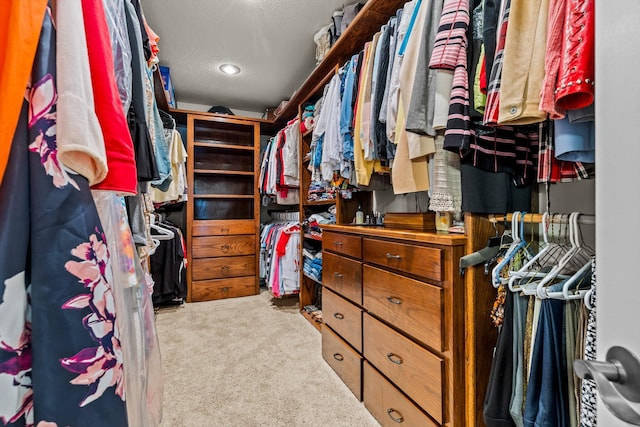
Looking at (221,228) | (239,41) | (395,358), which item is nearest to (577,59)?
(395,358)

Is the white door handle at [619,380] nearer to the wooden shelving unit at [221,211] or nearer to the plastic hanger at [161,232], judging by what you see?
the plastic hanger at [161,232]

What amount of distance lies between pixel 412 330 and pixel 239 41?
7.84 feet

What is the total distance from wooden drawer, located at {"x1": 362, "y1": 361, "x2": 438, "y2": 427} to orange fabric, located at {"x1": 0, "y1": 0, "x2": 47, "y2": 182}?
137 centimetres

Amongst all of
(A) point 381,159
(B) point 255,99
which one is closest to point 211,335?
(A) point 381,159

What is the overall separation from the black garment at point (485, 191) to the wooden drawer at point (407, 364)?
1.85 ft

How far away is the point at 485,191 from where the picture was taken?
38.6 inches

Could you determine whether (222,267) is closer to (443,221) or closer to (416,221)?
(416,221)

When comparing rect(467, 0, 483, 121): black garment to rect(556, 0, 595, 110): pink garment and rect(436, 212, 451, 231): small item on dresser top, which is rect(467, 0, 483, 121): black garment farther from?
rect(436, 212, 451, 231): small item on dresser top

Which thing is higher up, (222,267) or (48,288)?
(48,288)

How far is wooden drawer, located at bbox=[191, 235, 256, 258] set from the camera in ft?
10.1

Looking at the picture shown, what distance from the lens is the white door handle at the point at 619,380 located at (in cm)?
29

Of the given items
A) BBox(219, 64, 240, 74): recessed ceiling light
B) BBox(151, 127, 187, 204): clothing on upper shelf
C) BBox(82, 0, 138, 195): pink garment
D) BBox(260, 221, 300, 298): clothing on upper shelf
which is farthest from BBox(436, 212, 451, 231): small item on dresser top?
BBox(219, 64, 240, 74): recessed ceiling light

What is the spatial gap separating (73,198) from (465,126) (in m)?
1.01

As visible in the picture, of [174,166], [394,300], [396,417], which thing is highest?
[174,166]
